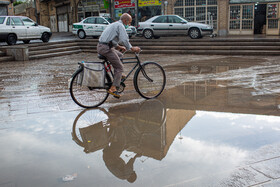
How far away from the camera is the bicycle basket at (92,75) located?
211 inches

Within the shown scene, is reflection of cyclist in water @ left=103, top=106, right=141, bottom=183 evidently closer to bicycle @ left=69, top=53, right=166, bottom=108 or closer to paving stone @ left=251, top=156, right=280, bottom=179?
bicycle @ left=69, top=53, right=166, bottom=108

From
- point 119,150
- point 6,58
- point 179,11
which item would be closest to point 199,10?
point 179,11

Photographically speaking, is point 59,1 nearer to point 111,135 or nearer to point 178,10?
point 178,10

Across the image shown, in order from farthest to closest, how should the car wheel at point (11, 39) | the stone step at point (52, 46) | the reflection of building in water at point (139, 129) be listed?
the car wheel at point (11, 39) → the stone step at point (52, 46) → the reflection of building in water at point (139, 129)

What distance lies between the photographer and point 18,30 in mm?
17516

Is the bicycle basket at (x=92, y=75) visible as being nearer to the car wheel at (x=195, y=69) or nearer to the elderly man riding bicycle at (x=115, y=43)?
the elderly man riding bicycle at (x=115, y=43)

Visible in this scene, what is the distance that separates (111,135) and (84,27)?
18.2 m

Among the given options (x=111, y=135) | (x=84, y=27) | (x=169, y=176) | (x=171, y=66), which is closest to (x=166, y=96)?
(x=111, y=135)

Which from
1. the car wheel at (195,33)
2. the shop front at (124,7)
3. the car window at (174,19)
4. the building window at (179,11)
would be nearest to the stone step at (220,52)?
the car wheel at (195,33)

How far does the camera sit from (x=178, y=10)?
2581cm

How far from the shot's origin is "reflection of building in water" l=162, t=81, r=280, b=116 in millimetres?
5336

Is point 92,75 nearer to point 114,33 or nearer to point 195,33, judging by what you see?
point 114,33

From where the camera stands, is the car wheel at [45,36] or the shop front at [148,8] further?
the shop front at [148,8]

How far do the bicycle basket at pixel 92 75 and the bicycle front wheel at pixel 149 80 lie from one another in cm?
74
